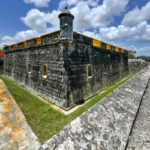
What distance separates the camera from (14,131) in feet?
6.98

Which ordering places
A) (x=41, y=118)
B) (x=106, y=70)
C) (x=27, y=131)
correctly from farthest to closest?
(x=106, y=70) < (x=41, y=118) < (x=27, y=131)

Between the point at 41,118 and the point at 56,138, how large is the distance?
6.89 meters

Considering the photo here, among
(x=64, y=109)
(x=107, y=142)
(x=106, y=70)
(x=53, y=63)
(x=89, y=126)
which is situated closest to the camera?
(x=107, y=142)

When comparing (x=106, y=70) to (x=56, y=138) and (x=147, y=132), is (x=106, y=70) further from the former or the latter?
(x=56, y=138)

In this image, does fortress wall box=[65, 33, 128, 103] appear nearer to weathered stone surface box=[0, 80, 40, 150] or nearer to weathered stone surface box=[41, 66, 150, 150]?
weathered stone surface box=[0, 80, 40, 150]

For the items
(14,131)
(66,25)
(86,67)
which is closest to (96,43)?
(86,67)

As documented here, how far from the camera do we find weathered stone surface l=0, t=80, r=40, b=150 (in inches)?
71.9

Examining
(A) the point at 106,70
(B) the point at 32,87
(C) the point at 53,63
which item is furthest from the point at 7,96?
(A) the point at 106,70

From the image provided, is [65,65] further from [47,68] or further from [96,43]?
[96,43]

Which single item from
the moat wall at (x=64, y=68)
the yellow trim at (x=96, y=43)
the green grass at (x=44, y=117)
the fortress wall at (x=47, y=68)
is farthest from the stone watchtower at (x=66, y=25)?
the green grass at (x=44, y=117)

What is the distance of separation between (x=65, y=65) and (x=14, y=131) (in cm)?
660

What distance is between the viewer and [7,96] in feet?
10.6

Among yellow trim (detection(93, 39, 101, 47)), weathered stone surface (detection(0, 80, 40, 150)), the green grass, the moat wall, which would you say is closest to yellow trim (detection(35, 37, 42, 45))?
the moat wall

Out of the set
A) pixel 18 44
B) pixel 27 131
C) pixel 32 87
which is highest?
pixel 18 44
